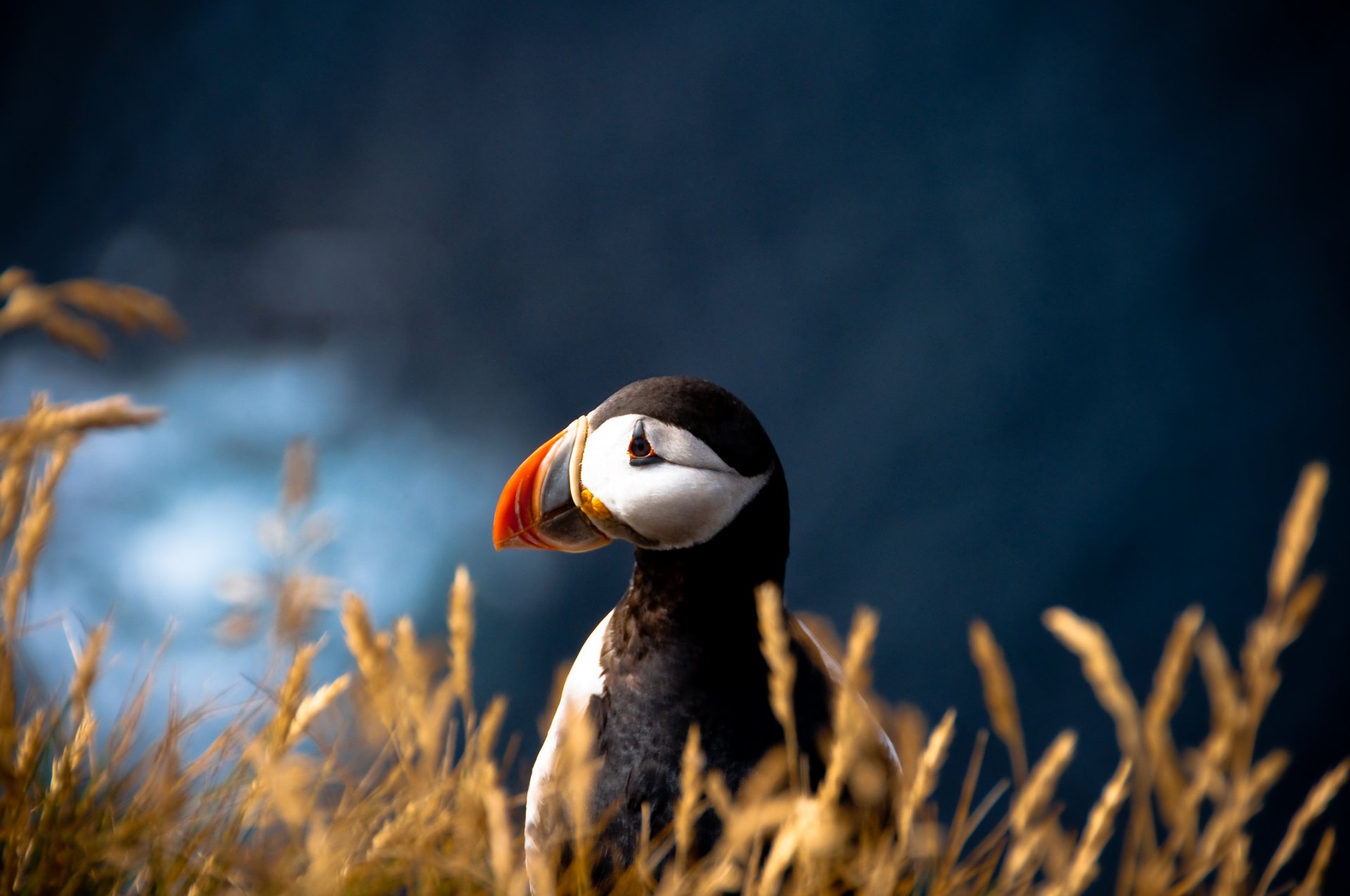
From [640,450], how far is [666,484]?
5 centimetres

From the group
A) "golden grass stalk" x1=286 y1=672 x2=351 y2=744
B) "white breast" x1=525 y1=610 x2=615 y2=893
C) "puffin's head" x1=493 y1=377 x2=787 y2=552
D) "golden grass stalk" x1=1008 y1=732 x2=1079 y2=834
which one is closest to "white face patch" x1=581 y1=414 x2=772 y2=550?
"puffin's head" x1=493 y1=377 x2=787 y2=552

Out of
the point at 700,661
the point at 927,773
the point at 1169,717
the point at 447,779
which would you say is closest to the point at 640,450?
the point at 700,661

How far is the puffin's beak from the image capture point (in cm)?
108

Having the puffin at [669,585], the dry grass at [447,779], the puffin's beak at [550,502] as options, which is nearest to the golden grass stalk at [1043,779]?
the dry grass at [447,779]

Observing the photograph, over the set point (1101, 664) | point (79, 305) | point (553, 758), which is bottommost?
point (553, 758)

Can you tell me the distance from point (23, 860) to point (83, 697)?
13cm

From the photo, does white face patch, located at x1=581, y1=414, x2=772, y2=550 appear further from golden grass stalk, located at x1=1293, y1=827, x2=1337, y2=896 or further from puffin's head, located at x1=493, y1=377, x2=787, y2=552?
golden grass stalk, located at x1=1293, y1=827, x2=1337, y2=896

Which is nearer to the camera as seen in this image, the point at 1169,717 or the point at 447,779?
the point at 1169,717

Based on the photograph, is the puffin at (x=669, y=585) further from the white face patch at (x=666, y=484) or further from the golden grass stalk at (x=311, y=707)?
the golden grass stalk at (x=311, y=707)

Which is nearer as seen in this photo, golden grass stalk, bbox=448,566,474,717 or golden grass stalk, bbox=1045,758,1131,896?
golden grass stalk, bbox=1045,758,1131,896

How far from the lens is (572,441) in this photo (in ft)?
3.57

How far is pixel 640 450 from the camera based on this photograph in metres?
1.02

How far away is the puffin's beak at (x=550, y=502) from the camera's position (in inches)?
42.5

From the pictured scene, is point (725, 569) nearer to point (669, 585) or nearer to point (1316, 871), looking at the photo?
point (669, 585)
